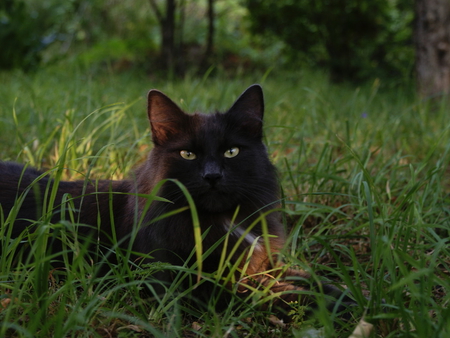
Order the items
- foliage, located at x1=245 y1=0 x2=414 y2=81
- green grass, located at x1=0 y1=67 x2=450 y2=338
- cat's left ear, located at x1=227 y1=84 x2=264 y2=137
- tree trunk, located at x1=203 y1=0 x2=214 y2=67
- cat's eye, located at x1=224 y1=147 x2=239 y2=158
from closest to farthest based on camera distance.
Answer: green grass, located at x1=0 y1=67 x2=450 y2=338, cat's eye, located at x1=224 y1=147 x2=239 y2=158, cat's left ear, located at x1=227 y1=84 x2=264 y2=137, foliage, located at x1=245 y1=0 x2=414 y2=81, tree trunk, located at x1=203 y1=0 x2=214 y2=67

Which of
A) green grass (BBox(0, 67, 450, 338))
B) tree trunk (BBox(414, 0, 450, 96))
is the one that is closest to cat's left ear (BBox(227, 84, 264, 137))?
green grass (BBox(0, 67, 450, 338))

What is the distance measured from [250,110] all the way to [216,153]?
34cm

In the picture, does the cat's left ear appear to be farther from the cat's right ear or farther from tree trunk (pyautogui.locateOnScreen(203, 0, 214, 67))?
tree trunk (pyautogui.locateOnScreen(203, 0, 214, 67))

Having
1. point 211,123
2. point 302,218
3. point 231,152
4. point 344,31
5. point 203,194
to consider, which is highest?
point 344,31

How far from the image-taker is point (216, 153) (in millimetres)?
1990

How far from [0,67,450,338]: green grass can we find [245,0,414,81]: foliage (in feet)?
4.17

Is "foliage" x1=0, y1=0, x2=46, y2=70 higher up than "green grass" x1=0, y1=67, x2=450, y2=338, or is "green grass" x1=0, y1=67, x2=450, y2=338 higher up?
"foliage" x1=0, y1=0, x2=46, y2=70

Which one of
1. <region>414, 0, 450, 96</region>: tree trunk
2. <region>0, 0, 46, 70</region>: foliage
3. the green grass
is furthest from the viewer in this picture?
<region>0, 0, 46, 70</region>: foliage

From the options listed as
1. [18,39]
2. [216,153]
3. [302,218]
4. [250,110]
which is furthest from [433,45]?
[18,39]

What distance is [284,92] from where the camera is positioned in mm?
4766

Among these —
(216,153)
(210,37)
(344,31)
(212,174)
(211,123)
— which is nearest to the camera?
(212,174)

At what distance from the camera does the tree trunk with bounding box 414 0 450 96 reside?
4816mm

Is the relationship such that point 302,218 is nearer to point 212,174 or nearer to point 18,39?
point 212,174

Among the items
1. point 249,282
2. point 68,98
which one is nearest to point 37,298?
point 249,282
